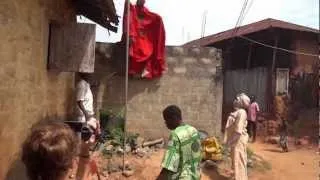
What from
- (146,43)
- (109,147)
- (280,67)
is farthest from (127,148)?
(280,67)

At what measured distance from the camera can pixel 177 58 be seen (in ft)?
34.2

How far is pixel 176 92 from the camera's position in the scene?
10312 millimetres

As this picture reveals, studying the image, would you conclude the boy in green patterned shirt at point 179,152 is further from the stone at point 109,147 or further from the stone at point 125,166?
the stone at point 109,147

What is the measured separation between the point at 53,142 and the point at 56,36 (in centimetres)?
384

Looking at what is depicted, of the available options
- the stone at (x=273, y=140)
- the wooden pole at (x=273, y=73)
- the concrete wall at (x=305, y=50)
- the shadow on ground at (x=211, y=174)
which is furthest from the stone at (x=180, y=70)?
the concrete wall at (x=305, y=50)

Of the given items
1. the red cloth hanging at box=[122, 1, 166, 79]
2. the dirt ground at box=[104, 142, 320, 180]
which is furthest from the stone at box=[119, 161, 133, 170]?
the red cloth hanging at box=[122, 1, 166, 79]

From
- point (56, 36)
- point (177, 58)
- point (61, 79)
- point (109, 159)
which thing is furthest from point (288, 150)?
point (56, 36)

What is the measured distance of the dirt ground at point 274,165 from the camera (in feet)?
28.4

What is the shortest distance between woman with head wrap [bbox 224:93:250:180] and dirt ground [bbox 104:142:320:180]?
1.46 feet

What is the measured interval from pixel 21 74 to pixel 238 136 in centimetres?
459

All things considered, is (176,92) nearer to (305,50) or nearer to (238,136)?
(238,136)

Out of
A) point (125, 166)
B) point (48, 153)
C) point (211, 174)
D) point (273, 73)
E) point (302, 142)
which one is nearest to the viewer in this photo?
point (48, 153)

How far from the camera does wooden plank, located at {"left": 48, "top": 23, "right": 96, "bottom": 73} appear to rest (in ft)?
18.9

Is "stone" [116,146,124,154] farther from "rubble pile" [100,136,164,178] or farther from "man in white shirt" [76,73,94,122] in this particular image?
"man in white shirt" [76,73,94,122]
